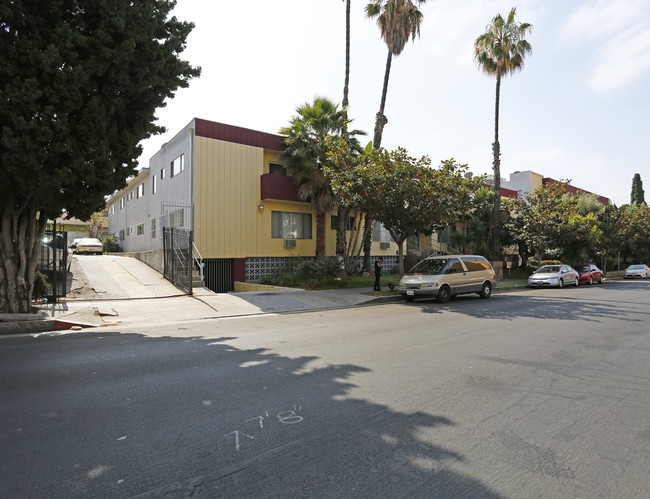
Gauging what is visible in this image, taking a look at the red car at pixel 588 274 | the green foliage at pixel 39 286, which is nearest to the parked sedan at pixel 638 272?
the red car at pixel 588 274

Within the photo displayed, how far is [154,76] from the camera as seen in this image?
909cm

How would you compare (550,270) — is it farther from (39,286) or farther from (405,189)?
(39,286)

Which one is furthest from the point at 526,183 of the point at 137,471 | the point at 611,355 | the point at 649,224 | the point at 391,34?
the point at 137,471

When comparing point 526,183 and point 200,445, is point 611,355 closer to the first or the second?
point 200,445

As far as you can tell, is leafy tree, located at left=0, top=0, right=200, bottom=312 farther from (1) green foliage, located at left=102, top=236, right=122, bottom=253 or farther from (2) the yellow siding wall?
(1) green foliage, located at left=102, top=236, right=122, bottom=253

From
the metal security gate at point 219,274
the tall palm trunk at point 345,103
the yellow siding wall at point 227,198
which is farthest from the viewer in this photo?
the tall palm trunk at point 345,103

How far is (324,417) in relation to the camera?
3932mm

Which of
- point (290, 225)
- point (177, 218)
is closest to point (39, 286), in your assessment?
point (177, 218)

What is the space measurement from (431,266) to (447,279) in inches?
35.6

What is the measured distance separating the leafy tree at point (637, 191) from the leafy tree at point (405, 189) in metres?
57.1

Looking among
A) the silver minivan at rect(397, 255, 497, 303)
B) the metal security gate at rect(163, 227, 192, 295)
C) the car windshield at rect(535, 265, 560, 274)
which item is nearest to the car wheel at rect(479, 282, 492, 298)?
the silver minivan at rect(397, 255, 497, 303)

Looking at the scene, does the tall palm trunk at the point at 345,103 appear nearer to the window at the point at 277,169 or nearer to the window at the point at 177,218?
the window at the point at 277,169

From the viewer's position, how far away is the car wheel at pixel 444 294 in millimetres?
14709

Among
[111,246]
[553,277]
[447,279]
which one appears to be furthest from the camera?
[111,246]
